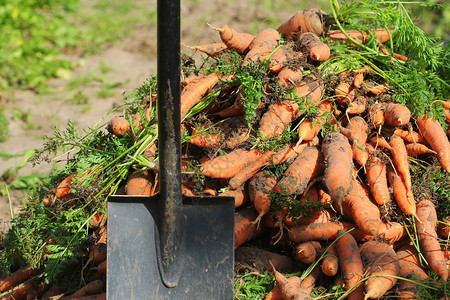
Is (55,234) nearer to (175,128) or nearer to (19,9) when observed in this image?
(175,128)

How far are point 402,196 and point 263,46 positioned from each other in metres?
1.27

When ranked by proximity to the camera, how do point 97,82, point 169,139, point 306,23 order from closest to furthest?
point 169,139 → point 306,23 → point 97,82

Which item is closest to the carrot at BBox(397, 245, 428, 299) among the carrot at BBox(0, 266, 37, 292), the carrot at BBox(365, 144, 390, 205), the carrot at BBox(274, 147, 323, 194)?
the carrot at BBox(365, 144, 390, 205)

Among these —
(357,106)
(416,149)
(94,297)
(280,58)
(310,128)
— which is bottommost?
(94,297)

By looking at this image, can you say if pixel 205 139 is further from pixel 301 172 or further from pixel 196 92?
pixel 301 172

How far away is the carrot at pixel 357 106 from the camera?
10.5 ft

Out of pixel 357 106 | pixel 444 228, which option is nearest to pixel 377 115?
pixel 357 106

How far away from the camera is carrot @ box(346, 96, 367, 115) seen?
320cm

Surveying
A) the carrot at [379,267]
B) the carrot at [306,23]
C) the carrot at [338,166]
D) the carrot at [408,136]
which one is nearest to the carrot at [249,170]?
the carrot at [338,166]

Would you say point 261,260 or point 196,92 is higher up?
point 196,92

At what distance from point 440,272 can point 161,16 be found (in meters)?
1.97

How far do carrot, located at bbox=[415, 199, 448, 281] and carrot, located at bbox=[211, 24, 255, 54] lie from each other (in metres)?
1.50

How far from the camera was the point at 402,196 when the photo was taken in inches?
118

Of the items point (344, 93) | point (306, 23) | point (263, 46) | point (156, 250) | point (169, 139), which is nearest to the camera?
point (169, 139)
